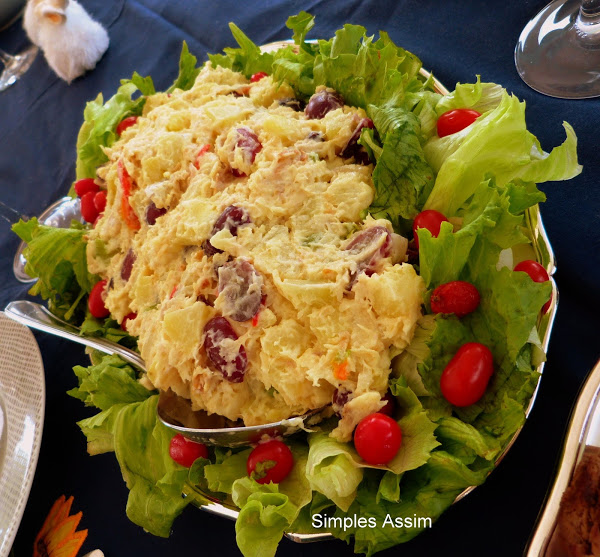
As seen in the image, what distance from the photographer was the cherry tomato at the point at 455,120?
1678 mm

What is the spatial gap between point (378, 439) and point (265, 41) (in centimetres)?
257

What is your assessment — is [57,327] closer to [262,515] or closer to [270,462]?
[270,462]

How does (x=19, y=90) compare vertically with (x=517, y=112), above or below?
below

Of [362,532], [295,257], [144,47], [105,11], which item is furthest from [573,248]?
[105,11]

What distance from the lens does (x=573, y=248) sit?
69.7 inches

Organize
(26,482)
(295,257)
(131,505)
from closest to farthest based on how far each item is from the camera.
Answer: (295,257)
(131,505)
(26,482)

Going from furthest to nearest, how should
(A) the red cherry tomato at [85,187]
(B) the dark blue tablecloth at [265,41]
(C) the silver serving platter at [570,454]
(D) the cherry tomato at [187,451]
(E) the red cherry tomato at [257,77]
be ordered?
(A) the red cherry tomato at [85,187] < (E) the red cherry tomato at [257,77] < (D) the cherry tomato at [187,451] < (B) the dark blue tablecloth at [265,41] < (C) the silver serving platter at [570,454]

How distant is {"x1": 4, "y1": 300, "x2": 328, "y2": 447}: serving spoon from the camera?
145cm

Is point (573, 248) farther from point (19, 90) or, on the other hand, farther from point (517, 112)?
point (19, 90)

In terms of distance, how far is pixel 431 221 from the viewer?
4.96ft

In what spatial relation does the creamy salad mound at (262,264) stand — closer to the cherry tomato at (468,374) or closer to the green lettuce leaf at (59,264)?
the cherry tomato at (468,374)

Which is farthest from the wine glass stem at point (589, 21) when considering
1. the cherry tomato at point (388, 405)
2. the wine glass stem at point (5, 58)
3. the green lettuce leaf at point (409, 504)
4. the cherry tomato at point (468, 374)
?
the wine glass stem at point (5, 58)

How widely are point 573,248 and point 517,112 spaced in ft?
1.81

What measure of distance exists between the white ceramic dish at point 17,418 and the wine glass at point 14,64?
2638mm
